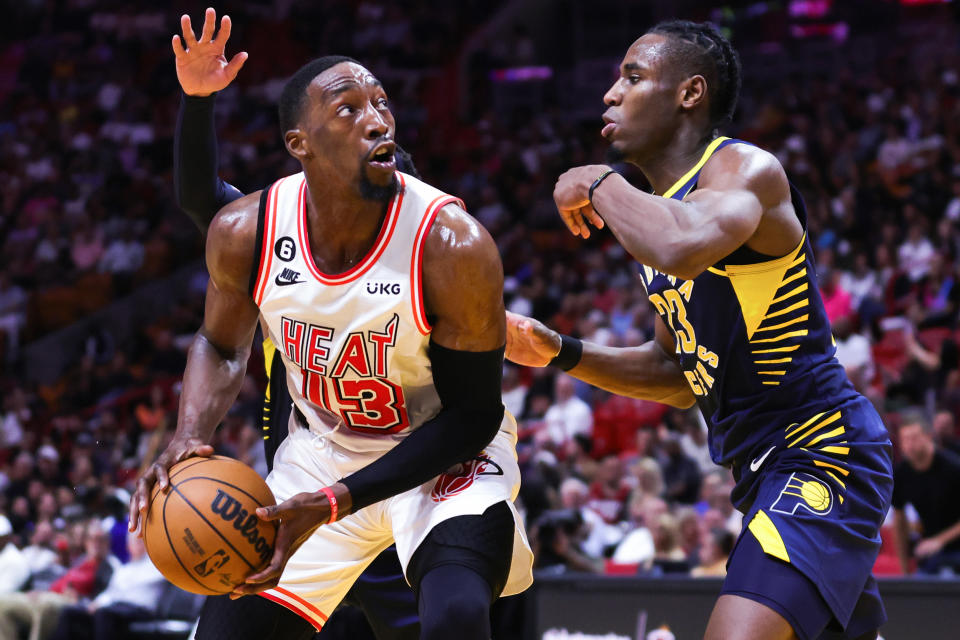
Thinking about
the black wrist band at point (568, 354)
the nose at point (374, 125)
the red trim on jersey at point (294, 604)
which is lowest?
the red trim on jersey at point (294, 604)

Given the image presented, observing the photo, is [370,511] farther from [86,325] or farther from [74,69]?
[74,69]

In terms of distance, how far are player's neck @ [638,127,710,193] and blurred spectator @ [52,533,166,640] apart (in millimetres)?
5684

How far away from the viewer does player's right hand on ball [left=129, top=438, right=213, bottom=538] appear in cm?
326

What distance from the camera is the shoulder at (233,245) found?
11.5 ft

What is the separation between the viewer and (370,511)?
3648mm

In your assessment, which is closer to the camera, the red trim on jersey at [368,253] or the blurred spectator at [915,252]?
the red trim on jersey at [368,253]

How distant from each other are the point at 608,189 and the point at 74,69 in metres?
18.4

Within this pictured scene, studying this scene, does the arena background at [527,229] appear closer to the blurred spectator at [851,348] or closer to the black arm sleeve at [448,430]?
the blurred spectator at [851,348]

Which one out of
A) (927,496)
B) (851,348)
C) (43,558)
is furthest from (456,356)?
(43,558)

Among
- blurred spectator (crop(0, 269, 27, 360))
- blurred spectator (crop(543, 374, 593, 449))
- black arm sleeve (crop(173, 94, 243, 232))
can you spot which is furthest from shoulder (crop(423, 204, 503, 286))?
blurred spectator (crop(0, 269, 27, 360))

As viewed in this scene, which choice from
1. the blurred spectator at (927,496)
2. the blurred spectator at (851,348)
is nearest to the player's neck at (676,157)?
the blurred spectator at (927,496)

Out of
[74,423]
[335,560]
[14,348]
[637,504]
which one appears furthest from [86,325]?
[335,560]

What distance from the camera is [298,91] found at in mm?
3488

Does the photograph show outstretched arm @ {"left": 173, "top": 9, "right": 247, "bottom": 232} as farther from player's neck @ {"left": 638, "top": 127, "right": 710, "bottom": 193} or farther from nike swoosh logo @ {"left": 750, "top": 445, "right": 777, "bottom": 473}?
nike swoosh logo @ {"left": 750, "top": 445, "right": 777, "bottom": 473}
